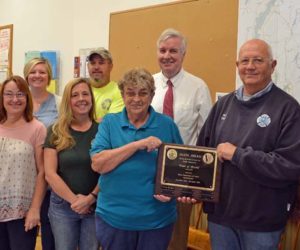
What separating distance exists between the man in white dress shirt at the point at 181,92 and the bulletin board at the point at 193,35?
0.54 meters

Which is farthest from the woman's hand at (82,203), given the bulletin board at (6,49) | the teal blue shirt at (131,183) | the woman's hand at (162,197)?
the bulletin board at (6,49)

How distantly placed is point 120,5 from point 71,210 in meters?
2.54

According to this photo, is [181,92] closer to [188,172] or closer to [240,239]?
[188,172]

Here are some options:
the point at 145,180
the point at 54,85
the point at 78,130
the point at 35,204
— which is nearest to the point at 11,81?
the point at 78,130

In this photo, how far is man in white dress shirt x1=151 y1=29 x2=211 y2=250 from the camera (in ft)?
8.73

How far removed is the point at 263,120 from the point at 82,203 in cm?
113

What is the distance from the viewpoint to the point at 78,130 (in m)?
2.35

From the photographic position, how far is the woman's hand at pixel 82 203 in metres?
2.25

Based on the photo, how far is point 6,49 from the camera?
5824mm

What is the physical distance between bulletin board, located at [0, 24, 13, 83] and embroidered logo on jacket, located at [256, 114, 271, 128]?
481cm

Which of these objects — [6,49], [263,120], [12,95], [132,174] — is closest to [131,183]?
[132,174]

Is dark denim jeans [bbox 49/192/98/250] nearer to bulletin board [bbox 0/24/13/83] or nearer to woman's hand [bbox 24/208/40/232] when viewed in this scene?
woman's hand [bbox 24/208/40/232]

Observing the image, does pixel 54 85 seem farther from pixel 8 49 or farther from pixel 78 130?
pixel 78 130

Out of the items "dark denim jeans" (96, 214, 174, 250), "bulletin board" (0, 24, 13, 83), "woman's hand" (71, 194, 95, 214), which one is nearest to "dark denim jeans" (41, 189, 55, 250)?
"woman's hand" (71, 194, 95, 214)
